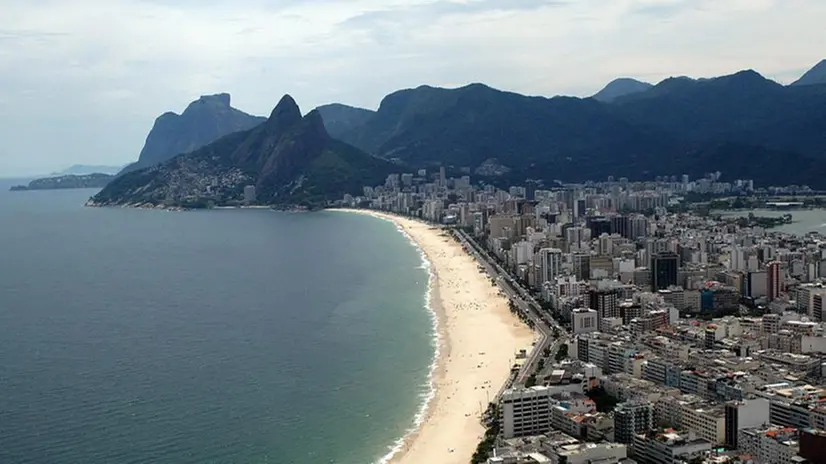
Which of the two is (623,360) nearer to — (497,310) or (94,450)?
(497,310)

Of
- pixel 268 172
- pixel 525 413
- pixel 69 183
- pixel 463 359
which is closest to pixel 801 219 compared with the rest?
pixel 463 359

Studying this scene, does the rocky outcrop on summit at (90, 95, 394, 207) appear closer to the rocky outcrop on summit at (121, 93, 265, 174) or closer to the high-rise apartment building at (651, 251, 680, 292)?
the rocky outcrop on summit at (121, 93, 265, 174)

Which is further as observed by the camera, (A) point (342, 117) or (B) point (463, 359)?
(A) point (342, 117)

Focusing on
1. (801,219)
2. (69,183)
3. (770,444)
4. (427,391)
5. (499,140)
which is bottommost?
(427,391)

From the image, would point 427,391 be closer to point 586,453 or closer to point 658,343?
point 658,343

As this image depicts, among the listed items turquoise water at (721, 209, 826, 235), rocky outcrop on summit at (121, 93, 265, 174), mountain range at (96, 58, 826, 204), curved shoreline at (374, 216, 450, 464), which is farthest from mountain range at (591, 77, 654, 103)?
curved shoreline at (374, 216, 450, 464)

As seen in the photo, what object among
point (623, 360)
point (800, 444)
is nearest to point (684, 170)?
point (623, 360)
